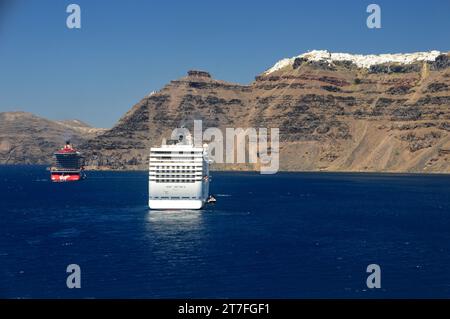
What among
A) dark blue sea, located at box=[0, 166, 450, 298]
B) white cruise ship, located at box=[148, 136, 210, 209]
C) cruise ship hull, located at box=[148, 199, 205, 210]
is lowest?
dark blue sea, located at box=[0, 166, 450, 298]

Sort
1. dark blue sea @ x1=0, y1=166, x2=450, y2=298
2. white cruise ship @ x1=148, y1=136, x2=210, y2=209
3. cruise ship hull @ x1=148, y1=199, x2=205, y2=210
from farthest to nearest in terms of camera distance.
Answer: cruise ship hull @ x1=148, y1=199, x2=205, y2=210 < white cruise ship @ x1=148, y1=136, x2=210, y2=209 < dark blue sea @ x1=0, y1=166, x2=450, y2=298

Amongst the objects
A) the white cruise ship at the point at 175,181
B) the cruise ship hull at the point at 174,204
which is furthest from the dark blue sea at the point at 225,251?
the white cruise ship at the point at 175,181

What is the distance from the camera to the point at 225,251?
259 ft

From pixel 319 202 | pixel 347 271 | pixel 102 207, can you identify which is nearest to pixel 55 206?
pixel 102 207

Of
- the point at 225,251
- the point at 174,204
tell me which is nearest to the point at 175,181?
the point at 174,204

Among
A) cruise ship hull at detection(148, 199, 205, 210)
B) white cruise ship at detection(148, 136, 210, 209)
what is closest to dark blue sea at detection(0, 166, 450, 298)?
cruise ship hull at detection(148, 199, 205, 210)

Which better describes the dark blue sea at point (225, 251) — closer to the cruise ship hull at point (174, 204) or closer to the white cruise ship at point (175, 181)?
the cruise ship hull at point (174, 204)

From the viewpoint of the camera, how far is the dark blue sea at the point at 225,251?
187 ft

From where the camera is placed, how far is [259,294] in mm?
54219

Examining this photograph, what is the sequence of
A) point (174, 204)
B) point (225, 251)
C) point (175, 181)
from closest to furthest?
1. point (225, 251)
2. point (175, 181)
3. point (174, 204)

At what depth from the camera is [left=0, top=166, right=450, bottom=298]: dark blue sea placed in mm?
57000

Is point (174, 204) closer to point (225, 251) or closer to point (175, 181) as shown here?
point (175, 181)

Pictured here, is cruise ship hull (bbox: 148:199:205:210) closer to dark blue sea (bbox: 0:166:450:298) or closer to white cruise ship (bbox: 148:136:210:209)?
white cruise ship (bbox: 148:136:210:209)
